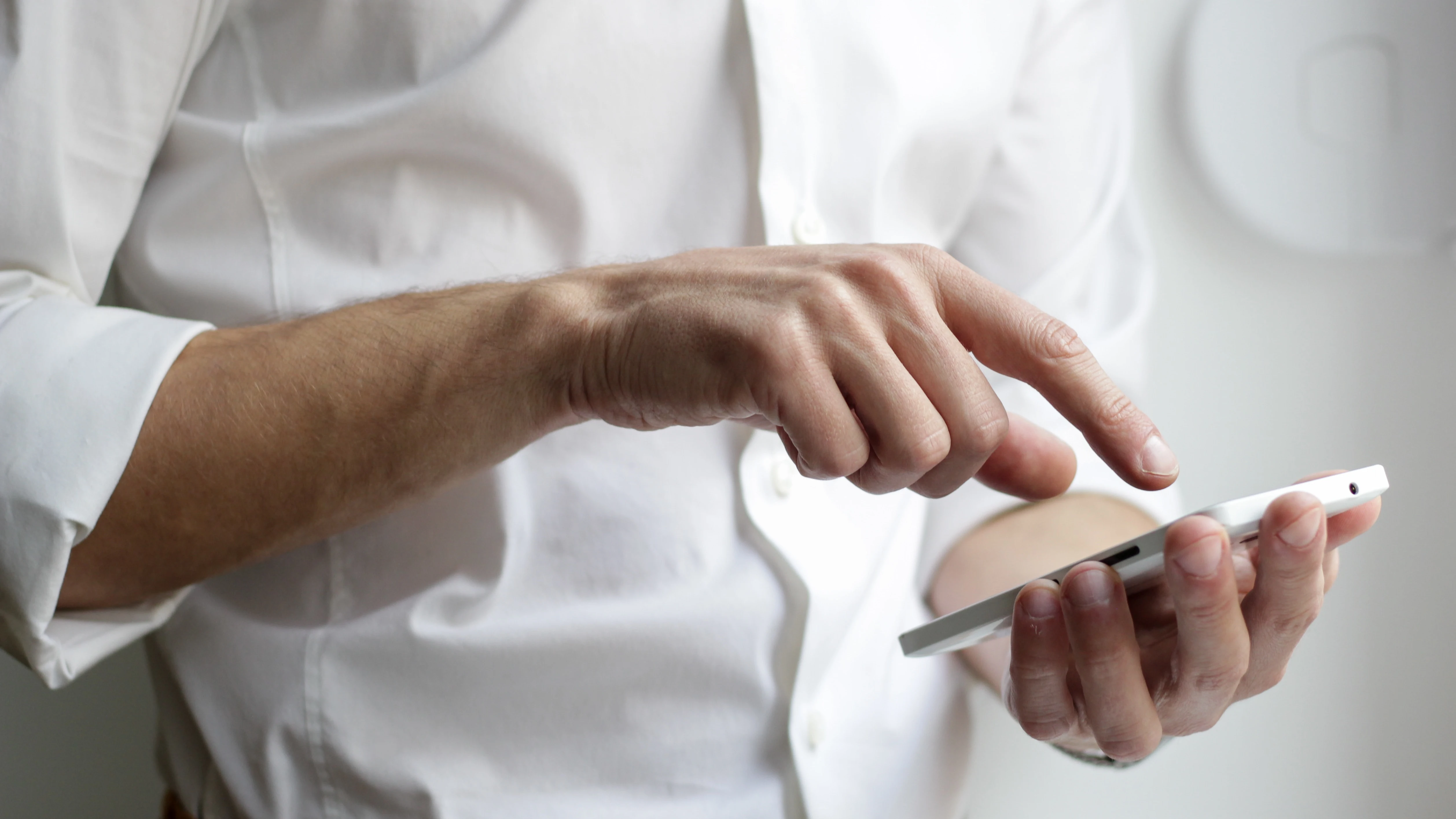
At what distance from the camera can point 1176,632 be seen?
0.53 m

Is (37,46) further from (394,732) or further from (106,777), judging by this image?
(106,777)

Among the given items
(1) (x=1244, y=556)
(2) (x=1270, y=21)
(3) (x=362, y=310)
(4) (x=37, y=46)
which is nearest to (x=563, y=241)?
(3) (x=362, y=310)

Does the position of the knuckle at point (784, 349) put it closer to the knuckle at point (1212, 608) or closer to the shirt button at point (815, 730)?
the knuckle at point (1212, 608)

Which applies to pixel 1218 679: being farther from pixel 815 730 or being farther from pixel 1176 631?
pixel 815 730

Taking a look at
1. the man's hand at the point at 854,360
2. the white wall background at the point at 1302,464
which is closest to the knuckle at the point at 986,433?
the man's hand at the point at 854,360

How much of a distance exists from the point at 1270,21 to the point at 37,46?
109 cm

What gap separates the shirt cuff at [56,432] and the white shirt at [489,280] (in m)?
0.02

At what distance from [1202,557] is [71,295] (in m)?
0.59

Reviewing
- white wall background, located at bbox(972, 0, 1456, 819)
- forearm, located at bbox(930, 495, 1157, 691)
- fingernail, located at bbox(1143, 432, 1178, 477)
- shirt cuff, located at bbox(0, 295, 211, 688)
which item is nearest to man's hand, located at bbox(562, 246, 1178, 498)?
fingernail, located at bbox(1143, 432, 1178, 477)

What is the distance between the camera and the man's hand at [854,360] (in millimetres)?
371

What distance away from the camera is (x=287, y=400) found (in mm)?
489

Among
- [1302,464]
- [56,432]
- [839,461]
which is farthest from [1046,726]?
[1302,464]

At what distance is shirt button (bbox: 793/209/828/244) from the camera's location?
62 centimetres

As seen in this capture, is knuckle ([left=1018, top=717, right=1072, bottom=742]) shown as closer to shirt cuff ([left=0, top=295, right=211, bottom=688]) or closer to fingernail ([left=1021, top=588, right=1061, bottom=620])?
fingernail ([left=1021, top=588, right=1061, bottom=620])
